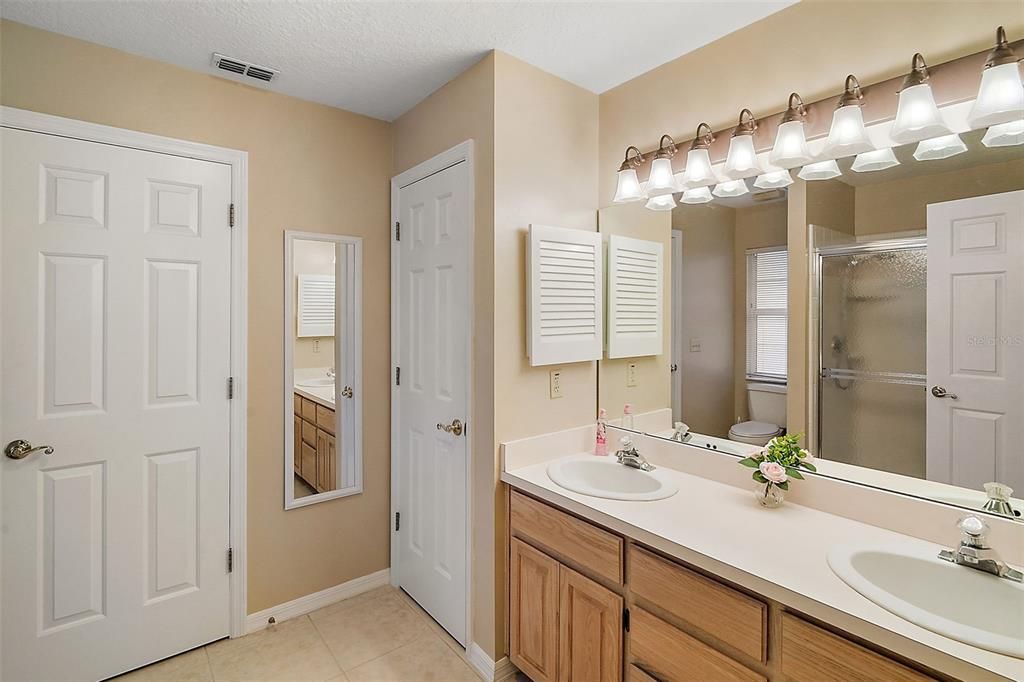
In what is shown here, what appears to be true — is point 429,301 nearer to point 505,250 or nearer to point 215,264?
point 505,250

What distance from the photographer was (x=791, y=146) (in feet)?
5.19

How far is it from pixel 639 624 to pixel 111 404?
2.11 metres

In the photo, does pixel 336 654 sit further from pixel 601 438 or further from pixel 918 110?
pixel 918 110

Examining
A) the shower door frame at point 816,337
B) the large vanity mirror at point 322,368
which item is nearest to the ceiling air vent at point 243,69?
the large vanity mirror at point 322,368

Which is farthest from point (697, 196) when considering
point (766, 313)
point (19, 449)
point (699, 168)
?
point (19, 449)

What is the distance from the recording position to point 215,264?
7.25 feet

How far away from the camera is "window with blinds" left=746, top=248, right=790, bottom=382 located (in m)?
1.74

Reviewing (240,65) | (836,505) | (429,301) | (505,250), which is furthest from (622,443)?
(240,65)

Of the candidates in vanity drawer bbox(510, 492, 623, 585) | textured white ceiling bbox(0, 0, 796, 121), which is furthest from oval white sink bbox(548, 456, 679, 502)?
textured white ceiling bbox(0, 0, 796, 121)

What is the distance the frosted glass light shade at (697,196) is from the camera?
1.93 m

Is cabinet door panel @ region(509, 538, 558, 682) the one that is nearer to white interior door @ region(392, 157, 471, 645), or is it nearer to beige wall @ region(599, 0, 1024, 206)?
white interior door @ region(392, 157, 471, 645)

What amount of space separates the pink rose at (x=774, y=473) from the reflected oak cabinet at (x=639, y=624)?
427 mm

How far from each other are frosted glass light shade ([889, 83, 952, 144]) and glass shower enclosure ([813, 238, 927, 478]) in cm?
29

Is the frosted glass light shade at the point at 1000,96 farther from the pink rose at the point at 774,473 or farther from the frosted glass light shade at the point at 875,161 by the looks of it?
the pink rose at the point at 774,473
